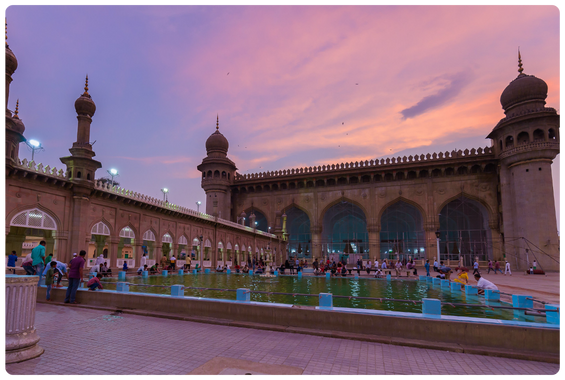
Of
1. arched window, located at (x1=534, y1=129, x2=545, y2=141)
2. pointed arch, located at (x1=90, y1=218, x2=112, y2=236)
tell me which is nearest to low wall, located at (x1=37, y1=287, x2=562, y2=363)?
pointed arch, located at (x1=90, y1=218, x2=112, y2=236)

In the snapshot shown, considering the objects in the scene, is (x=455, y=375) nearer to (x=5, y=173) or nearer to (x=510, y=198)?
(x=5, y=173)

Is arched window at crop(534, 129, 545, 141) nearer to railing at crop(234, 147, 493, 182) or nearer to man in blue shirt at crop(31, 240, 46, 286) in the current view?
railing at crop(234, 147, 493, 182)

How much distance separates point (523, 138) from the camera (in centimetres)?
2941

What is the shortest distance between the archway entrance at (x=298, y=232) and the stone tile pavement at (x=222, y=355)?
36.8m

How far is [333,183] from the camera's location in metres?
39.2

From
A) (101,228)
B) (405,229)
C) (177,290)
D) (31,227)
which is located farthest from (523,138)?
(31,227)

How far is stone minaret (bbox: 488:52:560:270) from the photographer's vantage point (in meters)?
27.4

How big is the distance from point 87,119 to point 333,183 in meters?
26.8

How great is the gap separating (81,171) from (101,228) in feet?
11.7

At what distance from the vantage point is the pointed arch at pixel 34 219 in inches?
587

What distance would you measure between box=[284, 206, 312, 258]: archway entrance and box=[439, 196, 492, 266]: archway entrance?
51.4 ft

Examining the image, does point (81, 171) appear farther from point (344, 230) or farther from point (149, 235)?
point (344, 230)

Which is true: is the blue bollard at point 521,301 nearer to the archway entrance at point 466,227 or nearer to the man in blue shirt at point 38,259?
the man in blue shirt at point 38,259

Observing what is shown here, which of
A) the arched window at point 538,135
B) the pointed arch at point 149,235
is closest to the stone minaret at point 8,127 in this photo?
the pointed arch at point 149,235
